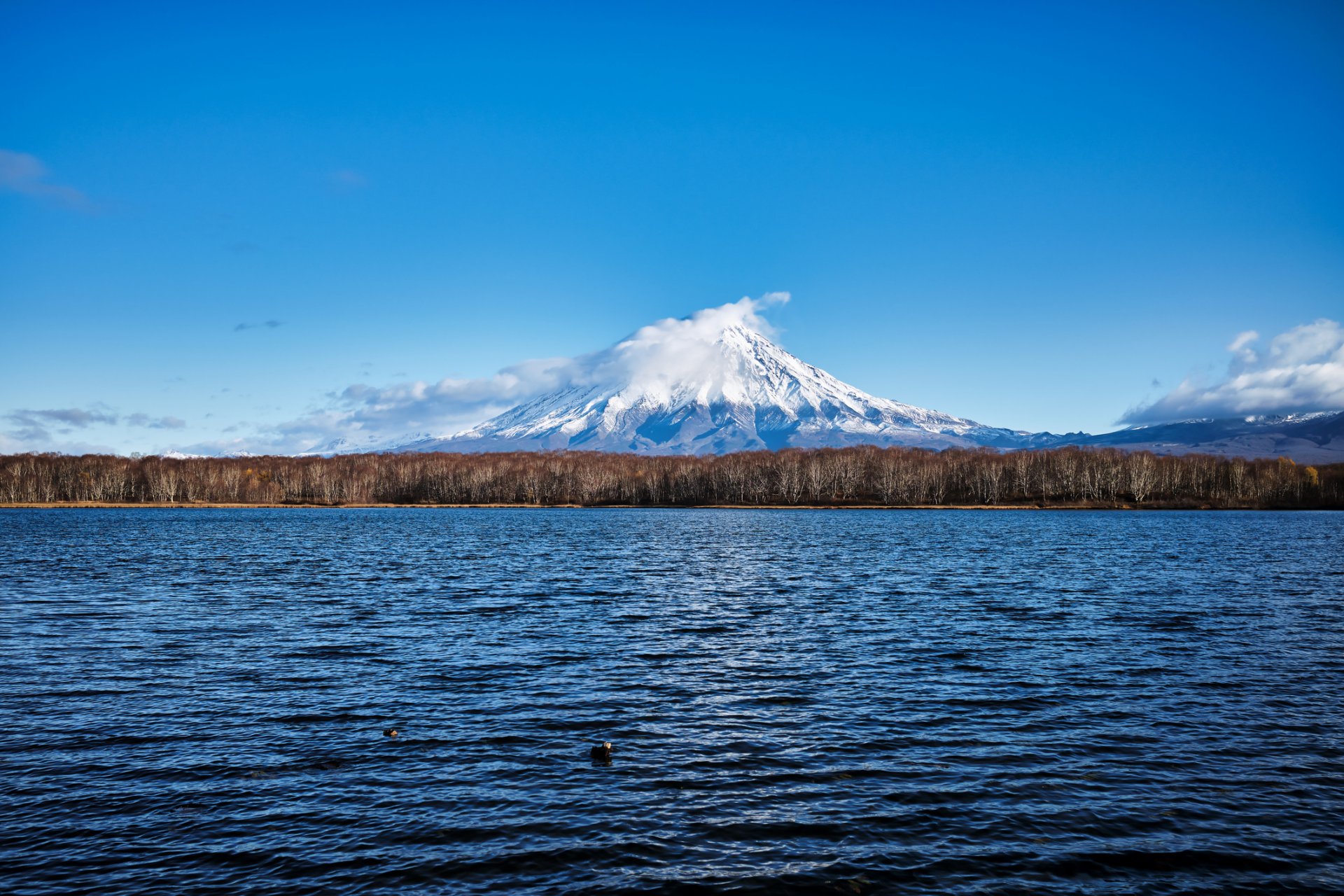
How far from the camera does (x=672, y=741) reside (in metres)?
20.9

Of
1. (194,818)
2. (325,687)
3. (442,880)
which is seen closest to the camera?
(442,880)

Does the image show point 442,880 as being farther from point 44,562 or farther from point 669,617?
point 44,562

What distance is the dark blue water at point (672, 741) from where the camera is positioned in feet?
47.2

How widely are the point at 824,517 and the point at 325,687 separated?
540ft

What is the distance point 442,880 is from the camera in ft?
44.8

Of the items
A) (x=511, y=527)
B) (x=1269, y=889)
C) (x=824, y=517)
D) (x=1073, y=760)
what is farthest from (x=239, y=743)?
(x=824, y=517)

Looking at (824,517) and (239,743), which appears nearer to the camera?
(239,743)

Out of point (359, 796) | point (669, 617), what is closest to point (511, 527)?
point (669, 617)

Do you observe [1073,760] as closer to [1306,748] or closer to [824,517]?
[1306,748]

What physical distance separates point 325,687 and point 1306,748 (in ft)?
87.2

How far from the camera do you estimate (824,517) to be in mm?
184375

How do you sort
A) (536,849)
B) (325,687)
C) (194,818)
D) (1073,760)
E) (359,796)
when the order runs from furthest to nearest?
(325,687), (1073,760), (359,796), (194,818), (536,849)

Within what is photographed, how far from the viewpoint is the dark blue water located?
14383 millimetres

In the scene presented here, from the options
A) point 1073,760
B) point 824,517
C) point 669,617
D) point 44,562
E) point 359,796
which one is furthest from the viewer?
point 824,517
